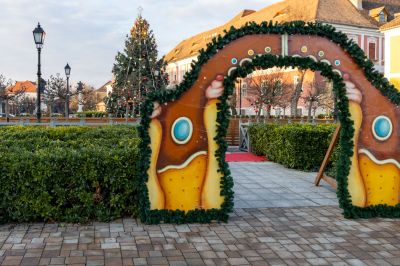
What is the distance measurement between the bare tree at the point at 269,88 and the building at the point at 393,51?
1099 cm

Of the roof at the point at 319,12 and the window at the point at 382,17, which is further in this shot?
the window at the point at 382,17

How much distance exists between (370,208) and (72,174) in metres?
4.83

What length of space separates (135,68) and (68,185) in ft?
106

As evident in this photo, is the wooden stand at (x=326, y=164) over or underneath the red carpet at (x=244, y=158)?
over

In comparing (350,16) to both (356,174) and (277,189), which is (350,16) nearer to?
(277,189)

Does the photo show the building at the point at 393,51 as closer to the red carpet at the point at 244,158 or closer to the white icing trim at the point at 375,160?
the red carpet at the point at 244,158

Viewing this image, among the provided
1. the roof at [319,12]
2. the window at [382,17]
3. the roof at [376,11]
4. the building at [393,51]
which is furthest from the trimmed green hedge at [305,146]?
the roof at [376,11]

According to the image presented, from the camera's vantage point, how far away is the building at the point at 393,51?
33237 millimetres

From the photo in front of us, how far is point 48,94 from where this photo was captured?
5938cm

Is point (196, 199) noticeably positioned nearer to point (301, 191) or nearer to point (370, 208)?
point (370, 208)

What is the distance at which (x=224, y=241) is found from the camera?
5.92 metres

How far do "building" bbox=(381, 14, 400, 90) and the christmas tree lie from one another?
17.9 meters

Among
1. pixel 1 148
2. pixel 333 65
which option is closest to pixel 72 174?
pixel 1 148

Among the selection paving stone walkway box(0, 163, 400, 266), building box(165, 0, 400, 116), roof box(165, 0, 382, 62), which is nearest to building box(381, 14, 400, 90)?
roof box(165, 0, 382, 62)
